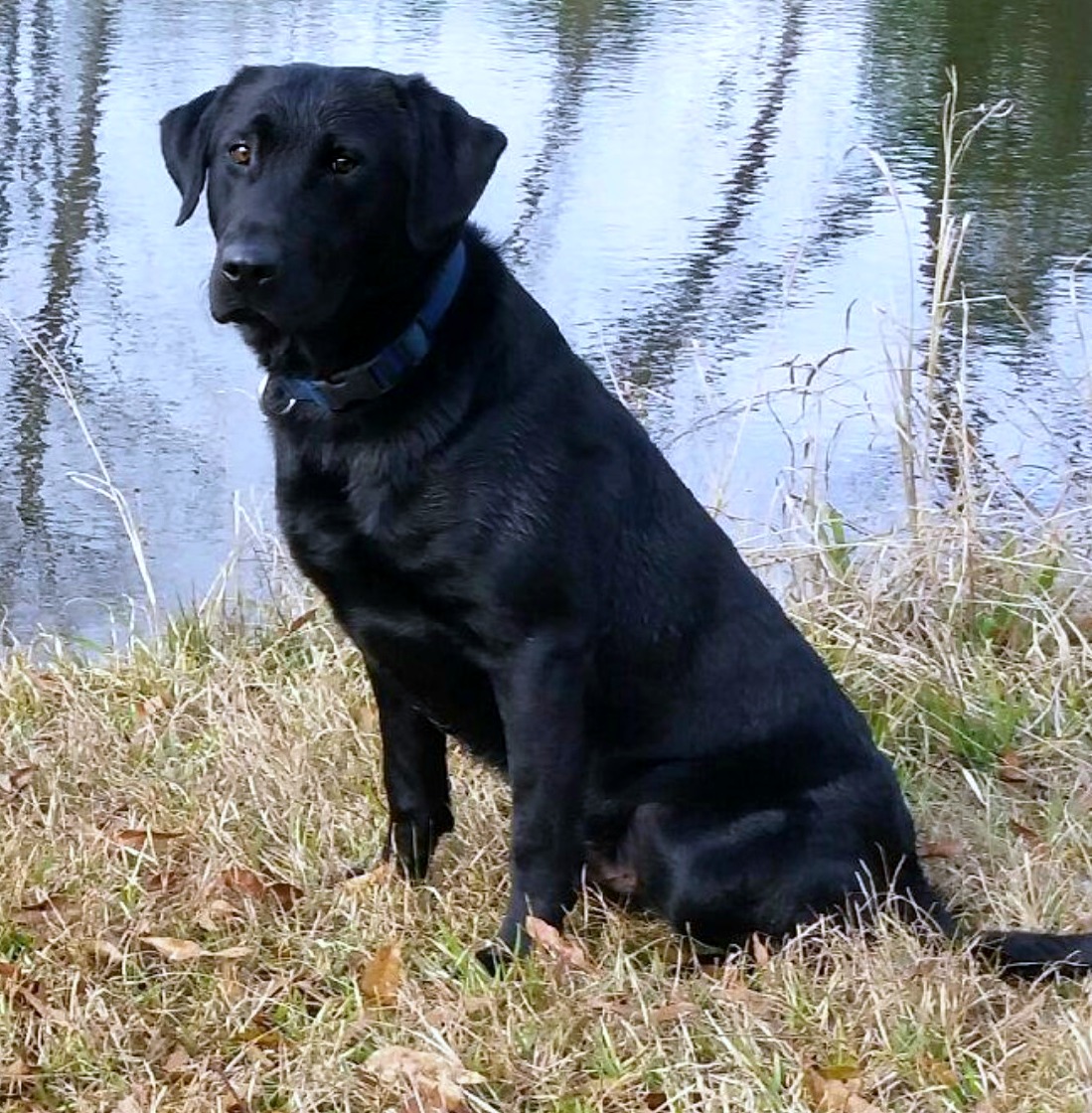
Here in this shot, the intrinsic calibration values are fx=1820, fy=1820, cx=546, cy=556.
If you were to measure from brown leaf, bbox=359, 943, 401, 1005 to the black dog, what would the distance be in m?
0.21

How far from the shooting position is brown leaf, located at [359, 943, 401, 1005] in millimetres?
3088

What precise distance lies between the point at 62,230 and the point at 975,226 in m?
3.97

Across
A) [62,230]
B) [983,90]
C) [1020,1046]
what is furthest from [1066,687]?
[983,90]

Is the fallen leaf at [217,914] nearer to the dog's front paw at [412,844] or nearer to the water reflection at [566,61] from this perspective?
the dog's front paw at [412,844]

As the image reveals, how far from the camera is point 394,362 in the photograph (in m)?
3.06

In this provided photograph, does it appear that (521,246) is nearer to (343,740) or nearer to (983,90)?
(343,740)

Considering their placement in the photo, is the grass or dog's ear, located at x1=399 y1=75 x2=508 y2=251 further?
dog's ear, located at x1=399 y1=75 x2=508 y2=251

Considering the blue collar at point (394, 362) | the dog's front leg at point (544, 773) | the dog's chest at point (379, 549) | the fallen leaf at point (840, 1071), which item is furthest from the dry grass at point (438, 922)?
the blue collar at point (394, 362)

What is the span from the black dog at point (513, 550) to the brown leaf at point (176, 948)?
541 millimetres

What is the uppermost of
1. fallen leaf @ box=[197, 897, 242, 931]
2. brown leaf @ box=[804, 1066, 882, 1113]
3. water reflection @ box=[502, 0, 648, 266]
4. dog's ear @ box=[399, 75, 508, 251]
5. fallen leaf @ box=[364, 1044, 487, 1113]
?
dog's ear @ box=[399, 75, 508, 251]

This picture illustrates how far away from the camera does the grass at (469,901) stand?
2840mm

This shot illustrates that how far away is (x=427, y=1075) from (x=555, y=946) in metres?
0.41

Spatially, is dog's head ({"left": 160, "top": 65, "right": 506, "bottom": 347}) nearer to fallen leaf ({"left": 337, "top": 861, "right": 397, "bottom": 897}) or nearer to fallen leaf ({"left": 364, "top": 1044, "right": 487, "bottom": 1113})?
fallen leaf ({"left": 337, "top": 861, "right": 397, "bottom": 897})

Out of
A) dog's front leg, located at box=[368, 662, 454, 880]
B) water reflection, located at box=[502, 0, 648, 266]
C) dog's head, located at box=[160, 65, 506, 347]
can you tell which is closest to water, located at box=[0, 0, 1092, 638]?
water reflection, located at box=[502, 0, 648, 266]
